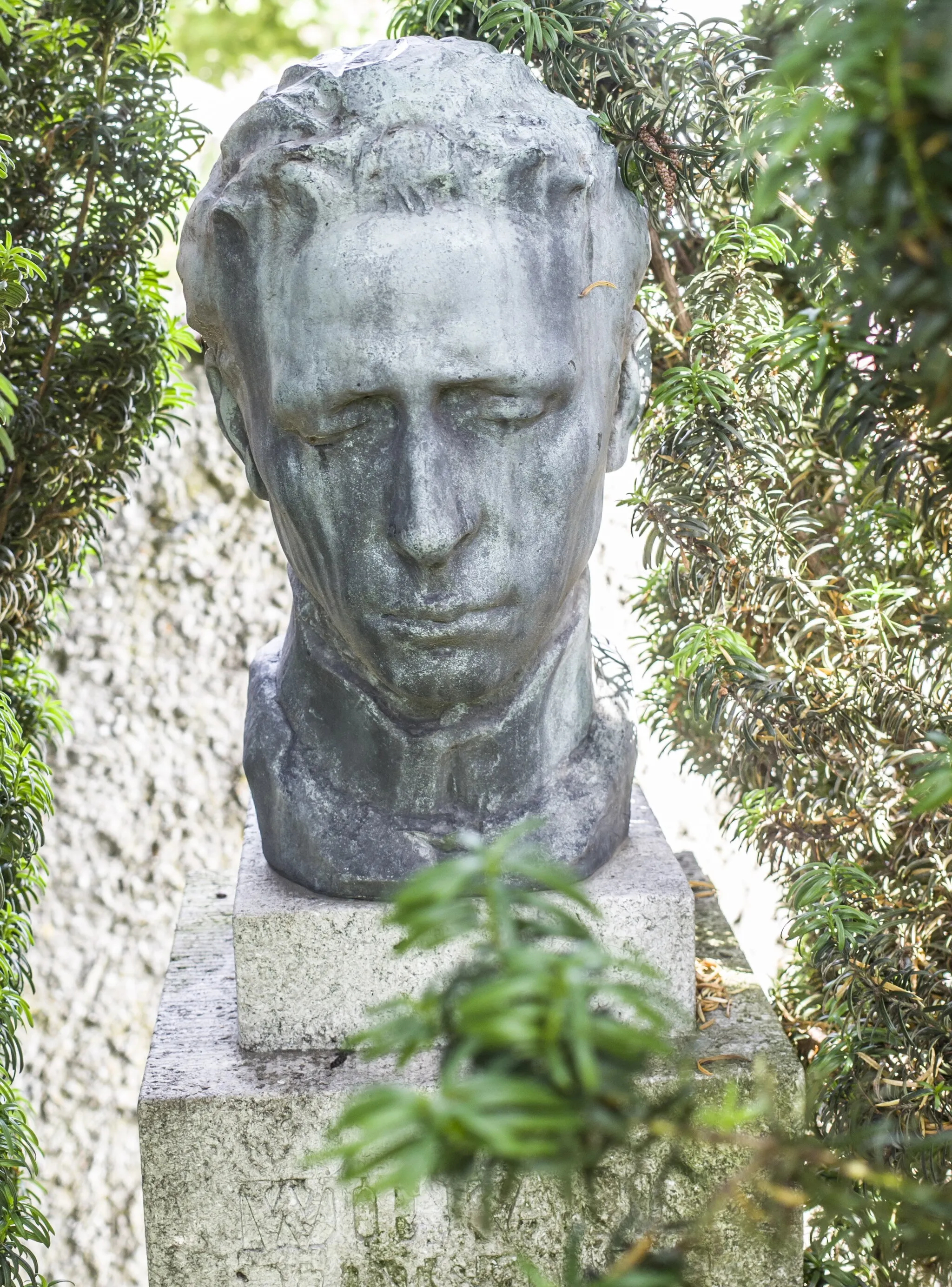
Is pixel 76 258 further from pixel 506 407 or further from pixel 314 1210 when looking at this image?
pixel 314 1210

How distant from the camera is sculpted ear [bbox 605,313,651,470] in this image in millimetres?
1601

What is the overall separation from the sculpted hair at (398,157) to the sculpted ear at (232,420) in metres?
0.12

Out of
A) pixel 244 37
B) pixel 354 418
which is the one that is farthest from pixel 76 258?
pixel 244 37

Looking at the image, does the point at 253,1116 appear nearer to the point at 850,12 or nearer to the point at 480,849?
the point at 480,849

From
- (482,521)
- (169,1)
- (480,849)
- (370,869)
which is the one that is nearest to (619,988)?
(480,849)

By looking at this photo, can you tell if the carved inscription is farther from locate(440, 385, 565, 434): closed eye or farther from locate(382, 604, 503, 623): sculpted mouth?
locate(440, 385, 565, 434): closed eye

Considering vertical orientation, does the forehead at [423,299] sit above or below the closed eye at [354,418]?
above

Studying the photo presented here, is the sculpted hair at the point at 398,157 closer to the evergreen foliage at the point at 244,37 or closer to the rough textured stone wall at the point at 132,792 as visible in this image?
the rough textured stone wall at the point at 132,792

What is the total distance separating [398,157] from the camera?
1315 mm

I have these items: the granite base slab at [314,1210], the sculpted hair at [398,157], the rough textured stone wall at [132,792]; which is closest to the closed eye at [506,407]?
the sculpted hair at [398,157]

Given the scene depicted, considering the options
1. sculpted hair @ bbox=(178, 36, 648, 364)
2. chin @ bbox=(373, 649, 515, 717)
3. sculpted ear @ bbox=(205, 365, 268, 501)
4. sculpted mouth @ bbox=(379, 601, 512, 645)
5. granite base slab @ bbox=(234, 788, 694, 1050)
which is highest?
sculpted hair @ bbox=(178, 36, 648, 364)

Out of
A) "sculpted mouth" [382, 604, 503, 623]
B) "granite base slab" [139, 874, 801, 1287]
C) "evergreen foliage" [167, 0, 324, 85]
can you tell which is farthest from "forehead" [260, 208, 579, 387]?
"evergreen foliage" [167, 0, 324, 85]

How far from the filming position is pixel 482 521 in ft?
4.48

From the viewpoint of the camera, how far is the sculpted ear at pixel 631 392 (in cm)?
160
